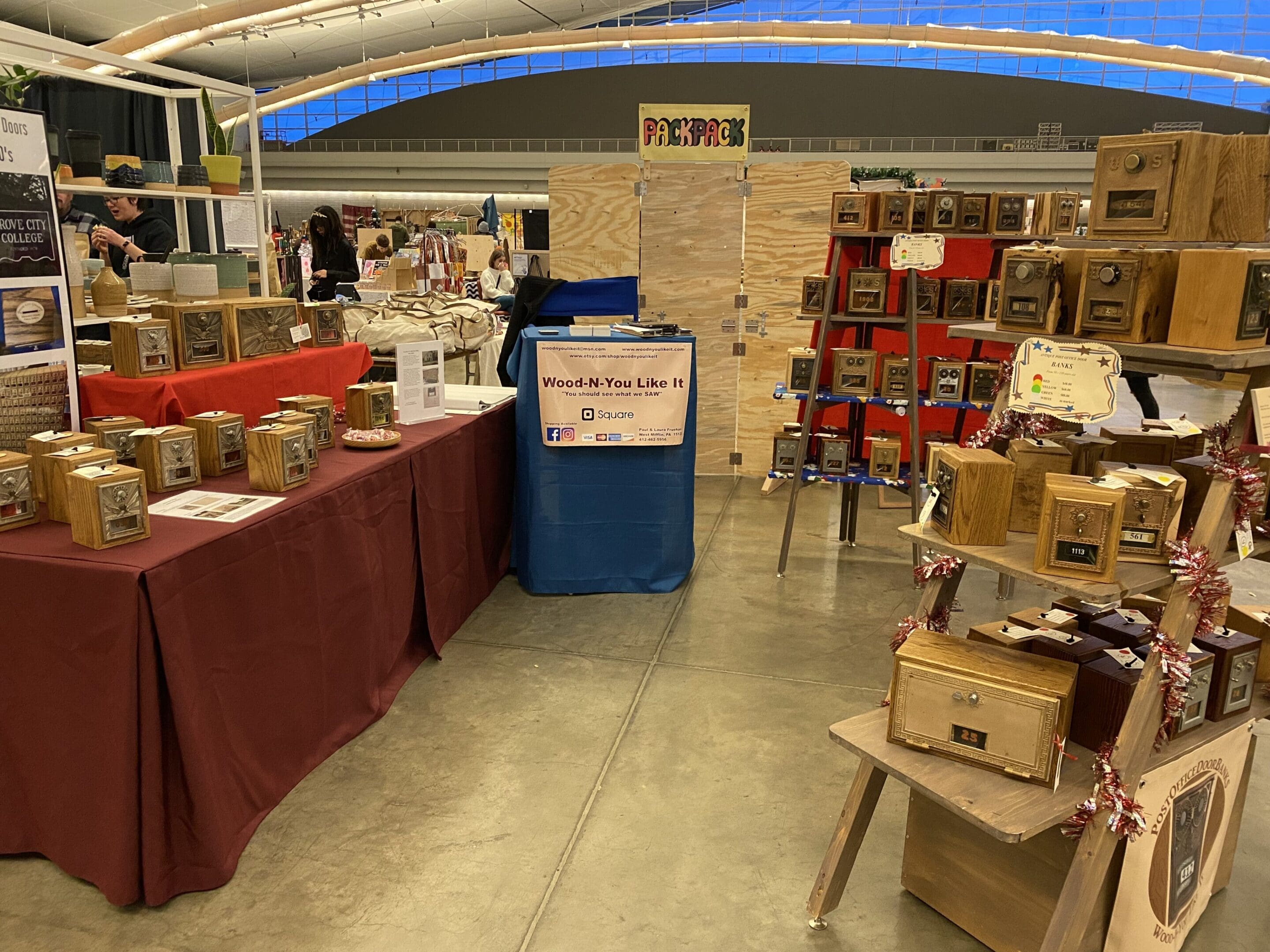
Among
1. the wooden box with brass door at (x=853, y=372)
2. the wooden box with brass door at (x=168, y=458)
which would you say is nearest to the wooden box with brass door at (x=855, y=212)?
the wooden box with brass door at (x=853, y=372)

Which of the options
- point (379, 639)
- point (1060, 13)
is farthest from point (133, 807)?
point (1060, 13)

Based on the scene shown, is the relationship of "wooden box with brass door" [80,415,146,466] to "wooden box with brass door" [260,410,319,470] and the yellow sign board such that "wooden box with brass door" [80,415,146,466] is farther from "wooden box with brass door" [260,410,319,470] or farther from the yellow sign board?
the yellow sign board

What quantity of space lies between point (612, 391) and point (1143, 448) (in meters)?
2.07

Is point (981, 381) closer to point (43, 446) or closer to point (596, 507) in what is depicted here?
point (596, 507)

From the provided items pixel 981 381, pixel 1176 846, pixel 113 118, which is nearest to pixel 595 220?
pixel 981 381

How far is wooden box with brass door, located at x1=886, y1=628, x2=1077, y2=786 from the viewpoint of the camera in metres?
1.71

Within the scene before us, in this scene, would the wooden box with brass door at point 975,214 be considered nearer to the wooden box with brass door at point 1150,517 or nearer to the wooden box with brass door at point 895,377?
the wooden box with brass door at point 895,377

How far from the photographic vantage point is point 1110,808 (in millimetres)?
1640

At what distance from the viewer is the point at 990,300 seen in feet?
13.0

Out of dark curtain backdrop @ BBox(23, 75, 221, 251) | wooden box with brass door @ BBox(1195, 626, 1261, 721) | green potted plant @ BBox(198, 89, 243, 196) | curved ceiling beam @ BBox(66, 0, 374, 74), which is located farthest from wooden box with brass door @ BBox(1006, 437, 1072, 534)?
curved ceiling beam @ BBox(66, 0, 374, 74)

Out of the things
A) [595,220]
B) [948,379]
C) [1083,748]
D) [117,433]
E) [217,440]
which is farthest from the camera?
[595,220]

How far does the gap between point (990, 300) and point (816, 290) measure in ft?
2.49

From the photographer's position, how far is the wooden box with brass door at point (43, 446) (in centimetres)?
224

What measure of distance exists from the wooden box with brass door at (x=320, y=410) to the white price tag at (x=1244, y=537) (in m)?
2.49
